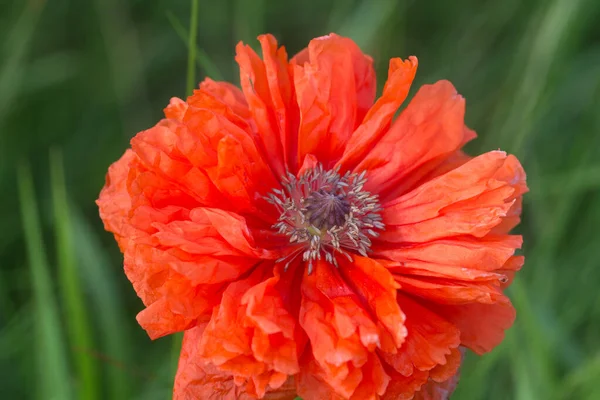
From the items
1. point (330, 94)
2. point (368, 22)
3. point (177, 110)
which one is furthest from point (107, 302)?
point (368, 22)

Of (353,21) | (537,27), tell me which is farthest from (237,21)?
(537,27)

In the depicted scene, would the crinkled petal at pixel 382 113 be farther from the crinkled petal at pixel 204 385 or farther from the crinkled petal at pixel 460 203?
the crinkled petal at pixel 204 385

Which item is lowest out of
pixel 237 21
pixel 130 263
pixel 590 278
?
pixel 590 278

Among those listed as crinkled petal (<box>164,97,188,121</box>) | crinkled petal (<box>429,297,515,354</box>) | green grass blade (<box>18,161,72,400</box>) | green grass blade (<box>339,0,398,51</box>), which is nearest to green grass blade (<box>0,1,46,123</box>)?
green grass blade (<box>18,161,72,400</box>)

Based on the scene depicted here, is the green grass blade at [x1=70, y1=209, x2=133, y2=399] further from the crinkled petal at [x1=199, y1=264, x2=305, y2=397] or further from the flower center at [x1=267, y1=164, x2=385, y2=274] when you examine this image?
the crinkled petal at [x1=199, y1=264, x2=305, y2=397]

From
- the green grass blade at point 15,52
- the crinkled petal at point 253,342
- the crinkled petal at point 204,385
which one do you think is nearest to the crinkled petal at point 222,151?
the crinkled petal at point 253,342

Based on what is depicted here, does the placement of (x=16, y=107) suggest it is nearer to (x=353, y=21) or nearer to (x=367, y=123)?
(x=353, y=21)

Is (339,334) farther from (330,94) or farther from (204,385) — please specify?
(330,94)
